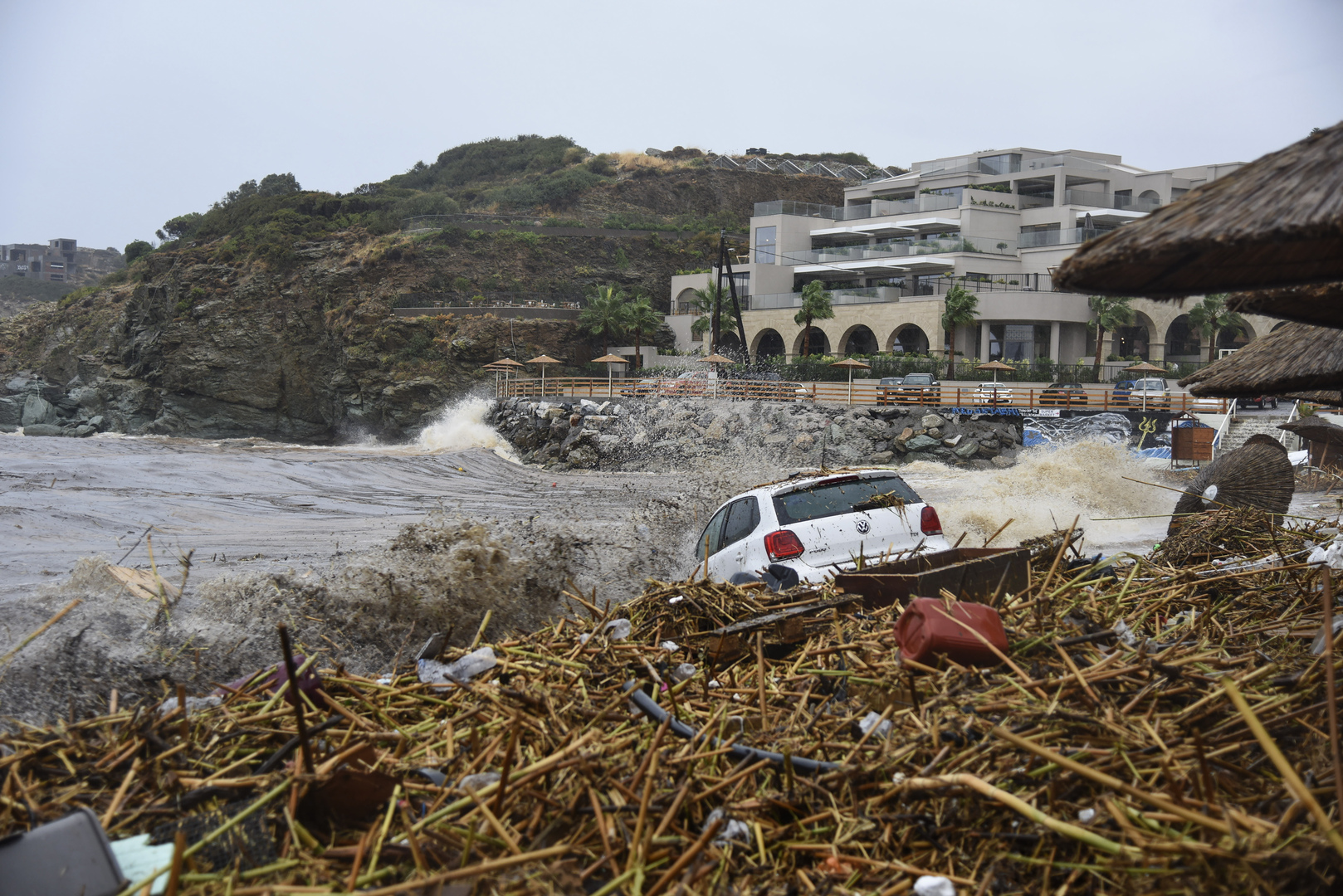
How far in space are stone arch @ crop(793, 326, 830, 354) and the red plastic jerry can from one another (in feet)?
171

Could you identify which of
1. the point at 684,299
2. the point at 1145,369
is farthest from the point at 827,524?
the point at 684,299

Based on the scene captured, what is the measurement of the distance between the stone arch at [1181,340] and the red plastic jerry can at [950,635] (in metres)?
56.2

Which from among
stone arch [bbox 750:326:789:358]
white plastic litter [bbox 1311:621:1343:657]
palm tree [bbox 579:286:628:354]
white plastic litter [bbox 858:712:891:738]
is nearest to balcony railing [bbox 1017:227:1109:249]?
stone arch [bbox 750:326:789:358]

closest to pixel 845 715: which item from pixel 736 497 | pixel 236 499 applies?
pixel 736 497

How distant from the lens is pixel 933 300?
49.4m

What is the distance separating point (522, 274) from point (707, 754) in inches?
2748

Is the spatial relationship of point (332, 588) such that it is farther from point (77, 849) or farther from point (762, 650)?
point (77, 849)

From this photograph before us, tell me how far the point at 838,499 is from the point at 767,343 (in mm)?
51654

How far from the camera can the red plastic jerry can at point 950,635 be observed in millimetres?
3781

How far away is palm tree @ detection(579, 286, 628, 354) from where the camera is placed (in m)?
60.5

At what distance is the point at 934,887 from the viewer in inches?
104

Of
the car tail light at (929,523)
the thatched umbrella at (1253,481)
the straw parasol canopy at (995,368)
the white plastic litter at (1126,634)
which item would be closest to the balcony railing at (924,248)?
the straw parasol canopy at (995,368)

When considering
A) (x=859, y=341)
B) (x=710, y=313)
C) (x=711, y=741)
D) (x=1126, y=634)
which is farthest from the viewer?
(x=710, y=313)

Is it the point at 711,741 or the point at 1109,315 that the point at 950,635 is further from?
the point at 1109,315
